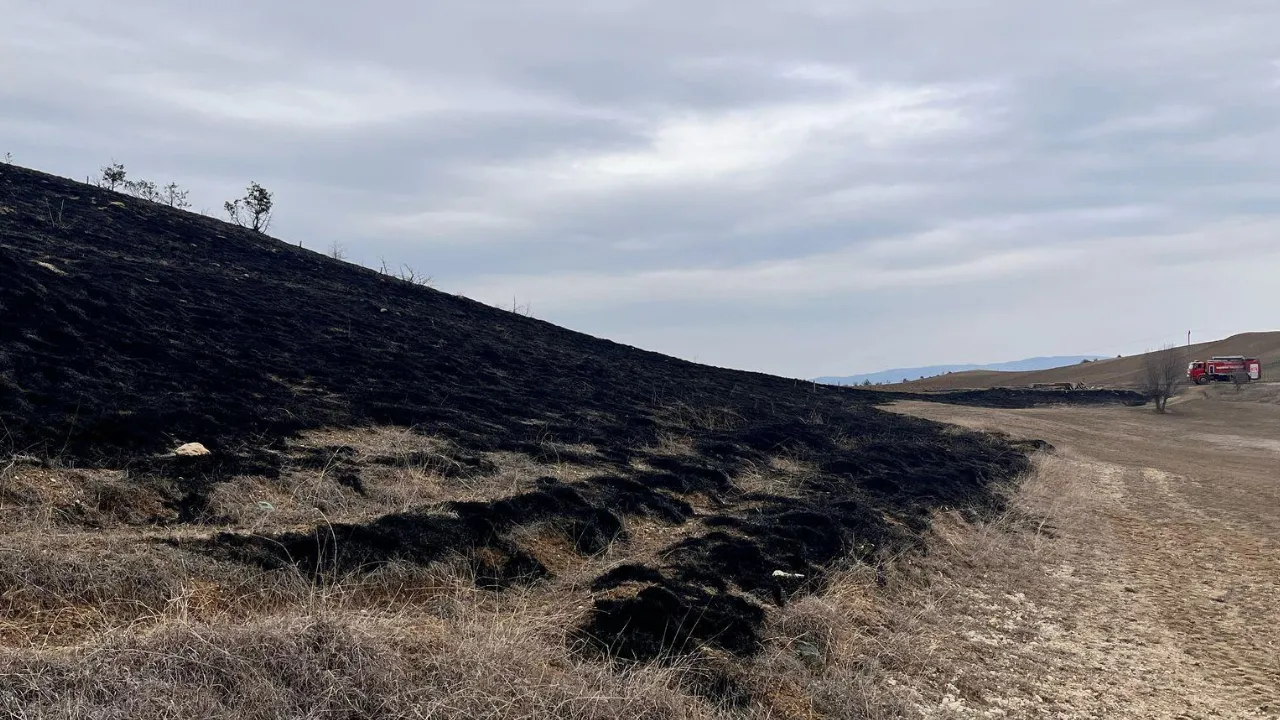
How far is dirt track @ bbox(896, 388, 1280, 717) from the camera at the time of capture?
6164 mm

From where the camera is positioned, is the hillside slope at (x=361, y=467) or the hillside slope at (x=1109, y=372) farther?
the hillside slope at (x=1109, y=372)

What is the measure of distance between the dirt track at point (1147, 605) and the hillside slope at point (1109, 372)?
140ft

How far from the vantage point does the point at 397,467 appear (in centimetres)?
922

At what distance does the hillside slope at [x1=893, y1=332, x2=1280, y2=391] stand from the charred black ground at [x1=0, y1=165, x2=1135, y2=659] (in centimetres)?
4199

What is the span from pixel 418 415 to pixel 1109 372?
70005 millimetres

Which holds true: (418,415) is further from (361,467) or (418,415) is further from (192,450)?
(192,450)

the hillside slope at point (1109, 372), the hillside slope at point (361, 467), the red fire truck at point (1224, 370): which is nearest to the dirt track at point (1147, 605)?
the hillside slope at point (361, 467)

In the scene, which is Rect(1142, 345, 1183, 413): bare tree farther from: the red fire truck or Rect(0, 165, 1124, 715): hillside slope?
Rect(0, 165, 1124, 715): hillside slope

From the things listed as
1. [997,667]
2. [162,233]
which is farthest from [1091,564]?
[162,233]

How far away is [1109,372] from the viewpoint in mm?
68562

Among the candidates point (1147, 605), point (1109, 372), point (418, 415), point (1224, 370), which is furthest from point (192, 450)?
point (1109, 372)

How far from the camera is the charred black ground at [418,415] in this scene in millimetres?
7129

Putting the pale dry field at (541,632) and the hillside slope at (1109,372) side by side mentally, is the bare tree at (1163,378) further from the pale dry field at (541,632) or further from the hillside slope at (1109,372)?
the pale dry field at (541,632)

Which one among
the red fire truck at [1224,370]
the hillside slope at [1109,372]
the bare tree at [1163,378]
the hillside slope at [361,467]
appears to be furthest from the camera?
the hillside slope at [1109,372]
